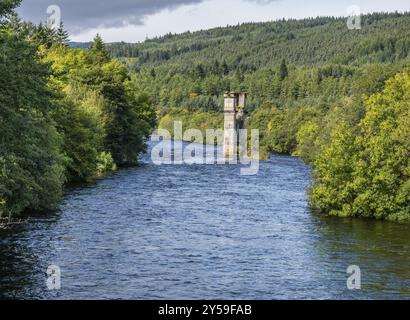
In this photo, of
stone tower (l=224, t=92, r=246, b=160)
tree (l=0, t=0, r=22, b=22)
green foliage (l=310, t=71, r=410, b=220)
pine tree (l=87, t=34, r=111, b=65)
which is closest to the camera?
tree (l=0, t=0, r=22, b=22)

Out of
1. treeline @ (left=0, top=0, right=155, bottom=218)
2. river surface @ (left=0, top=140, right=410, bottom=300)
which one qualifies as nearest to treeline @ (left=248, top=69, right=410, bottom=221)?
river surface @ (left=0, top=140, right=410, bottom=300)

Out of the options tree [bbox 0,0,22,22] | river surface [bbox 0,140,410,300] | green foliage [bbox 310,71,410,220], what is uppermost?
tree [bbox 0,0,22,22]

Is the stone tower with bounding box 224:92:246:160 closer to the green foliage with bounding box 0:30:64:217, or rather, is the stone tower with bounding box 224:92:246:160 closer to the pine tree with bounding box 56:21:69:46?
the pine tree with bounding box 56:21:69:46

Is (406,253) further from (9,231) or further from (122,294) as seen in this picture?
(9,231)

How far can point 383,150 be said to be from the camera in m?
44.8

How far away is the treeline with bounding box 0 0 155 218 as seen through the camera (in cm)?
2698

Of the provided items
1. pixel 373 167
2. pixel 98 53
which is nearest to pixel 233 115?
pixel 98 53

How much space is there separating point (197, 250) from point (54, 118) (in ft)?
82.6

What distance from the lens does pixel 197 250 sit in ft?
111

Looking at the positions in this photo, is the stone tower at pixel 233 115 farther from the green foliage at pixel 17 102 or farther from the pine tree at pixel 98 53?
the green foliage at pixel 17 102

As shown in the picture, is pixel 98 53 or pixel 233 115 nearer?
pixel 98 53

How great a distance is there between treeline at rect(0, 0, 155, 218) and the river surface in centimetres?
280

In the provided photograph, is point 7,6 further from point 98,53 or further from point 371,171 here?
point 98,53
